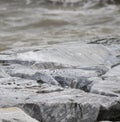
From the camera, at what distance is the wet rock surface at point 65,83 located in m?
2.60

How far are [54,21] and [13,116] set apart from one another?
8.34 m

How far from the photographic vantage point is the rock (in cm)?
225

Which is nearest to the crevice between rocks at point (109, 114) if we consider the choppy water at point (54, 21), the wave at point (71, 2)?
the choppy water at point (54, 21)

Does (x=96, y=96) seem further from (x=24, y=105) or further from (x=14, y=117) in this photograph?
(x=14, y=117)

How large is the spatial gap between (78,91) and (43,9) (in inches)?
412

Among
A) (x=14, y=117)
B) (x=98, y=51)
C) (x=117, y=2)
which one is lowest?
(x=117, y=2)

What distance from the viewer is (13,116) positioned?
230 centimetres

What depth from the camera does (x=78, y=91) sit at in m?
2.90

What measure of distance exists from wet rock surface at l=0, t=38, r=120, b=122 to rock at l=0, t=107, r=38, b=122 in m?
0.02

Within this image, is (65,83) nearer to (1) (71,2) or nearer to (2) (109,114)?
(2) (109,114)

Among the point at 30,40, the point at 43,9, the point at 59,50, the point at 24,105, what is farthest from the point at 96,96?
the point at 43,9

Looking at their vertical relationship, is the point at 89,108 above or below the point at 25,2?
above

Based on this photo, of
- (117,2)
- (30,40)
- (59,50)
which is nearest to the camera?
(59,50)

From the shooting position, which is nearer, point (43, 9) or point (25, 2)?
point (43, 9)
